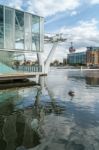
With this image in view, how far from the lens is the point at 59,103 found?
1564 cm

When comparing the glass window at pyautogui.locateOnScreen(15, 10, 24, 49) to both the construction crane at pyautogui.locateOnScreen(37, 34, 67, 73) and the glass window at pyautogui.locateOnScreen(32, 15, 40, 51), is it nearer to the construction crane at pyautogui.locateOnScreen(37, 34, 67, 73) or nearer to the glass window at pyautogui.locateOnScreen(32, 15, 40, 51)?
the glass window at pyautogui.locateOnScreen(32, 15, 40, 51)

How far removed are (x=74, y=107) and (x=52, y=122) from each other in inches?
149

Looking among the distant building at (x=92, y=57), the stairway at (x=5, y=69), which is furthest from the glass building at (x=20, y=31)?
the distant building at (x=92, y=57)

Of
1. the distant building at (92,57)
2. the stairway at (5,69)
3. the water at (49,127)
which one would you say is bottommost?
the water at (49,127)

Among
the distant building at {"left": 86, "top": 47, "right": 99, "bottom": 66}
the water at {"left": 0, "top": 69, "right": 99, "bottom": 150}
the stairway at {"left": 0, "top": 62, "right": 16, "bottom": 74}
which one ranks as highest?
the distant building at {"left": 86, "top": 47, "right": 99, "bottom": 66}

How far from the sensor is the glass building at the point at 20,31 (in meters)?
31.1

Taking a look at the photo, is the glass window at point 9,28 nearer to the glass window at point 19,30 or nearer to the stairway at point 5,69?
the glass window at point 19,30

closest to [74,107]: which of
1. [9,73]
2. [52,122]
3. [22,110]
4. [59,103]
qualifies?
[59,103]

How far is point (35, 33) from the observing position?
35250 mm

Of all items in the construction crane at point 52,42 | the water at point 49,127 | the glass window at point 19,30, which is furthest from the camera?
the construction crane at point 52,42

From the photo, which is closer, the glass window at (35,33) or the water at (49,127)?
the water at (49,127)

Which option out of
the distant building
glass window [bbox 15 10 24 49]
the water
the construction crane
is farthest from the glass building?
the distant building

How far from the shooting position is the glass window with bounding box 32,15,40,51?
114 ft

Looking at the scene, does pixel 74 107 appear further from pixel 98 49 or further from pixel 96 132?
pixel 98 49
